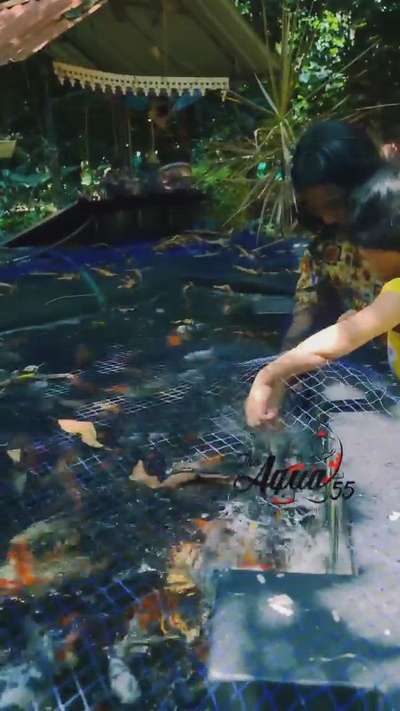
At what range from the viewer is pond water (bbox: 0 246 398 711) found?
2.11m

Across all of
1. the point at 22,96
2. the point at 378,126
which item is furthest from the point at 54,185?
the point at 378,126

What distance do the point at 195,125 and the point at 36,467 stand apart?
8.18 m

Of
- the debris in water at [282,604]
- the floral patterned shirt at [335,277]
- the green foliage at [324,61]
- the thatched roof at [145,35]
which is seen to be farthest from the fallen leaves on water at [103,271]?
the debris in water at [282,604]

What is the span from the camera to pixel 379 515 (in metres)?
1.87

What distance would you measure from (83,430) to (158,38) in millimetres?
7038

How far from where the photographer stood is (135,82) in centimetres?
879

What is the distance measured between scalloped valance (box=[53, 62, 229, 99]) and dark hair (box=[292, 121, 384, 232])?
6148 mm

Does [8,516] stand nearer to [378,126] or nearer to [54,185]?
[54,185]

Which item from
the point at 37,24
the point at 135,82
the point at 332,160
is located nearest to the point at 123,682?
the point at 332,160

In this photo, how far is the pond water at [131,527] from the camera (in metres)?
2.11

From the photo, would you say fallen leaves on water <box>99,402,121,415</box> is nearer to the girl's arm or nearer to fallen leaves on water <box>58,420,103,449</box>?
fallen leaves on water <box>58,420,103,449</box>

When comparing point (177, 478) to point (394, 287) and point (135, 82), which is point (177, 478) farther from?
point (135, 82)

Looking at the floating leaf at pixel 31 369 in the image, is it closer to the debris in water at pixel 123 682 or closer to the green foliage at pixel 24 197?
the debris in water at pixel 123 682

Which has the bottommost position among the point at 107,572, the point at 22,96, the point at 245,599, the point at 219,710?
the point at 107,572
